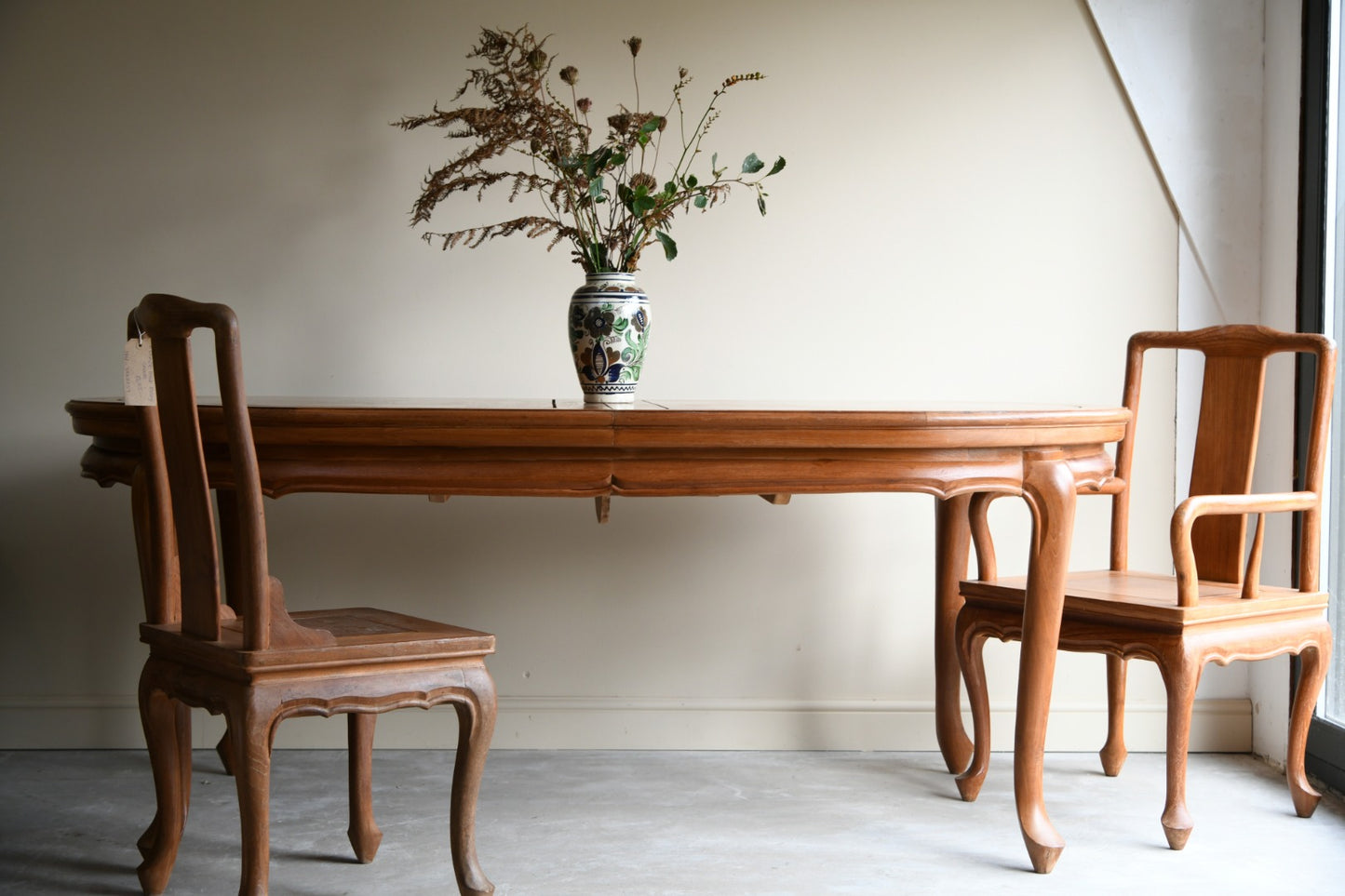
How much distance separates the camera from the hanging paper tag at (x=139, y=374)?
1896mm

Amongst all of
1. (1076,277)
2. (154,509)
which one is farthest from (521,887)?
(1076,277)

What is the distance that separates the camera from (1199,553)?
2.69 metres

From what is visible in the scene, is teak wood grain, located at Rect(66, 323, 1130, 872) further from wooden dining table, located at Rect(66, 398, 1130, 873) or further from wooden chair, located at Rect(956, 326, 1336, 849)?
wooden chair, located at Rect(956, 326, 1336, 849)

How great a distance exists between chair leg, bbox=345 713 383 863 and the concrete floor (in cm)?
4

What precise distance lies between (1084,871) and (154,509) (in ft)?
5.72

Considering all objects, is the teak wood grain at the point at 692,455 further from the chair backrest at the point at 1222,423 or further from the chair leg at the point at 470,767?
the chair backrest at the point at 1222,423

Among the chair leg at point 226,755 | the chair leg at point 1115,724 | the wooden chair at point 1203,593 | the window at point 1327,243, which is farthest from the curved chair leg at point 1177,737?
the chair leg at point 226,755

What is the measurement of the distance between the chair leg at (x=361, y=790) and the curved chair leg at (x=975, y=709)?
1.23 metres

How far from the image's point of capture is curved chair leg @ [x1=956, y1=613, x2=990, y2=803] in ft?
8.54

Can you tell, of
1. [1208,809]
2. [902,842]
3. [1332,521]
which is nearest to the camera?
[902,842]

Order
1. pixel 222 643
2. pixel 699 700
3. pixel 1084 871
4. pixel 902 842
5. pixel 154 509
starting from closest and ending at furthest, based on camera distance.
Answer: pixel 222 643
pixel 154 509
pixel 1084 871
pixel 902 842
pixel 699 700

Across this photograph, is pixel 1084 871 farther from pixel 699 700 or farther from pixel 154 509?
pixel 154 509

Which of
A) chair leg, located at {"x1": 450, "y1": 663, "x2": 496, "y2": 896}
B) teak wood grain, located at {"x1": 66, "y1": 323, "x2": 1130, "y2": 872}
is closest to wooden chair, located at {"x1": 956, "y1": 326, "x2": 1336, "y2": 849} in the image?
teak wood grain, located at {"x1": 66, "y1": 323, "x2": 1130, "y2": 872}

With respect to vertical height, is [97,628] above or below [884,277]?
below
